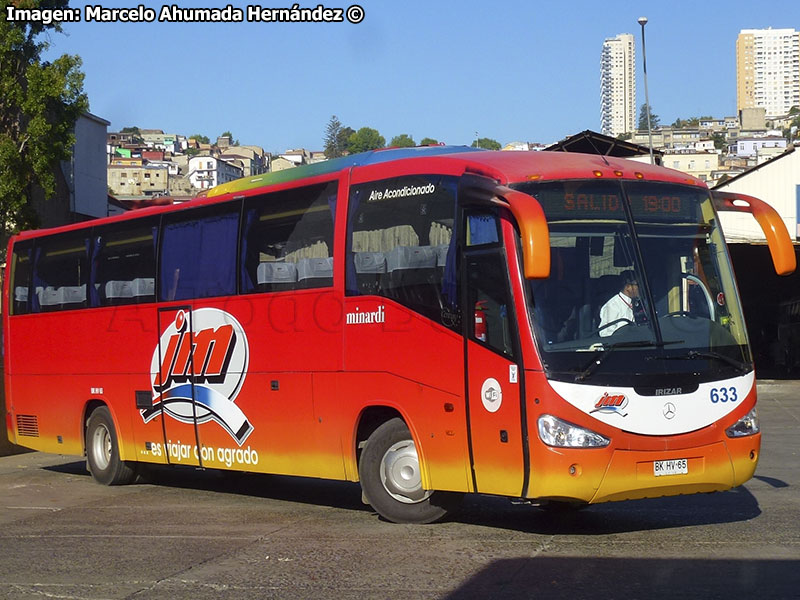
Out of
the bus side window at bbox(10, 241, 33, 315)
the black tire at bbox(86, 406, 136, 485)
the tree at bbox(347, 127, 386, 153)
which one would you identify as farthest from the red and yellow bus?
the tree at bbox(347, 127, 386, 153)

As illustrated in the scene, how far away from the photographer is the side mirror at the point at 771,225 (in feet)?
32.2

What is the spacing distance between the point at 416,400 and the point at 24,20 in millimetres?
18560

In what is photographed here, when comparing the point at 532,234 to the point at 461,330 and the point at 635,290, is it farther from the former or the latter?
the point at 461,330

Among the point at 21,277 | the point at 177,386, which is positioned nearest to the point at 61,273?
the point at 21,277

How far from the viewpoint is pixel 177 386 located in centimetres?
1408

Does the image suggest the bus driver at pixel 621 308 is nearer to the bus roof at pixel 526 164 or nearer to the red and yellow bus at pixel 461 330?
the red and yellow bus at pixel 461 330

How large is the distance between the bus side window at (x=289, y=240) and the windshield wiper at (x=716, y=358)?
3647mm

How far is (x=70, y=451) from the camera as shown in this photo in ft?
54.3

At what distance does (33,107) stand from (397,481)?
17.2 m

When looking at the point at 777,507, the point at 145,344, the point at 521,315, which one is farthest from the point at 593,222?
the point at 145,344

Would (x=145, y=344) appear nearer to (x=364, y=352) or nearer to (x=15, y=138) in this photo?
(x=364, y=352)

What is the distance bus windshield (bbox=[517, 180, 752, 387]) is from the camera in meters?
9.27

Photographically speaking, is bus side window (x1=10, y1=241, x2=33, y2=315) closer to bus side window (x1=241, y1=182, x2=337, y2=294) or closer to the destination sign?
bus side window (x1=241, y1=182, x2=337, y2=294)

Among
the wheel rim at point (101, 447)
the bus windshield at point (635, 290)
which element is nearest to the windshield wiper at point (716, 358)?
the bus windshield at point (635, 290)
